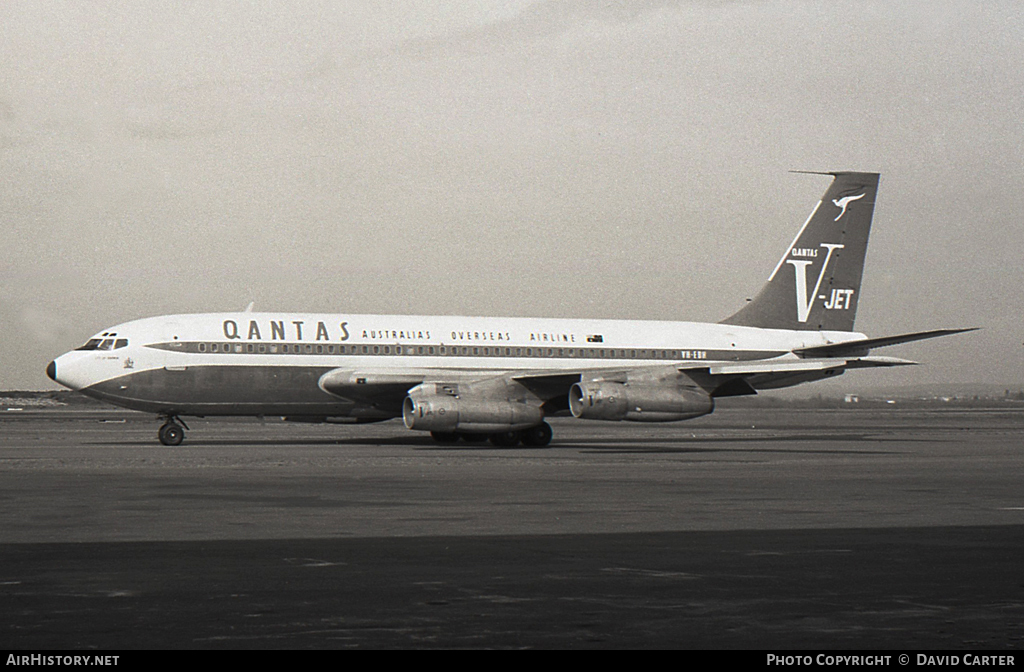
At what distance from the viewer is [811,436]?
164 feet

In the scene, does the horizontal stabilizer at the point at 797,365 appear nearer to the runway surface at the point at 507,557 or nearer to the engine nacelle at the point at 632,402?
the engine nacelle at the point at 632,402

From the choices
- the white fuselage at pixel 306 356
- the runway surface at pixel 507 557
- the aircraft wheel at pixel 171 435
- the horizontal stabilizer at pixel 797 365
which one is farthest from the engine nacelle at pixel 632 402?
the runway surface at pixel 507 557

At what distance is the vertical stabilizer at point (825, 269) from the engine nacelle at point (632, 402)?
32.6ft

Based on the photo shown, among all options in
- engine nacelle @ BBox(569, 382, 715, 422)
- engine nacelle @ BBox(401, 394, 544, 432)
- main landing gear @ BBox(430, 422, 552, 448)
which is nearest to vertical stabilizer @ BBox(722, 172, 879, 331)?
engine nacelle @ BBox(569, 382, 715, 422)

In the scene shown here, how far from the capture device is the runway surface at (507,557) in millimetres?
8805

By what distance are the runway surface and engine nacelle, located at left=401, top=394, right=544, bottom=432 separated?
1155cm

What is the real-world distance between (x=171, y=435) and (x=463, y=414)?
9.03 m

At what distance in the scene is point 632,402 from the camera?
39.8m

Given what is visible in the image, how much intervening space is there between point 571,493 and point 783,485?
13.8 feet

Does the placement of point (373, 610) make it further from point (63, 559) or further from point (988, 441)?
point (988, 441)

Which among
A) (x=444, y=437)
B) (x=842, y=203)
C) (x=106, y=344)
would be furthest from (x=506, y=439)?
(x=842, y=203)

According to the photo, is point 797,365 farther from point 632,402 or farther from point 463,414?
point 463,414

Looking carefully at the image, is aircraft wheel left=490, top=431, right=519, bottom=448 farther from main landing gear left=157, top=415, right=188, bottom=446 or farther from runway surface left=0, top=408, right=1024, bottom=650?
runway surface left=0, top=408, right=1024, bottom=650

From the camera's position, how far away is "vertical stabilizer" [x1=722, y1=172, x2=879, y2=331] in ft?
164
